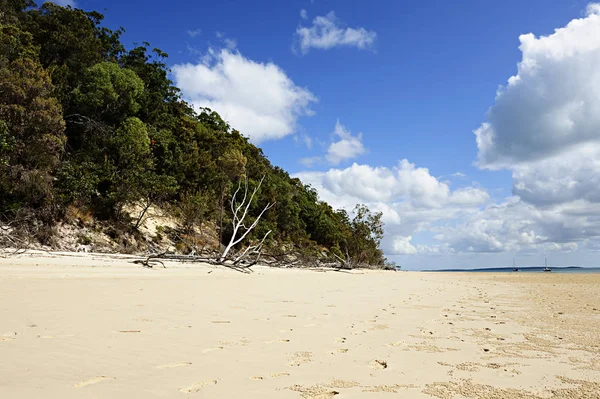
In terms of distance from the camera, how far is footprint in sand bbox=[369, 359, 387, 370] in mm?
2555

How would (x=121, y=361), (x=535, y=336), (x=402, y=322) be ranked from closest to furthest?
1. (x=121, y=361)
2. (x=535, y=336)
3. (x=402, y=322)

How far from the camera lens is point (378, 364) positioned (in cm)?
263

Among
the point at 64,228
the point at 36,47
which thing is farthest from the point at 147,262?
the point at 36,47

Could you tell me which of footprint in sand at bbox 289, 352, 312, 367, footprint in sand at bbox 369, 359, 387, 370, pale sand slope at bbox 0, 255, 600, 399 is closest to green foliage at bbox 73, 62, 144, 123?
pale sand slope at bbox 0, 255, 600, 399

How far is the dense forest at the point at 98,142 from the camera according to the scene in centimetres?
1407

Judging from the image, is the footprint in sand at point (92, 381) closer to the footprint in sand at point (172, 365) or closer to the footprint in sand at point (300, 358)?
the footprint in sand at point (172, 365)

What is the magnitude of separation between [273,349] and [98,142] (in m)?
19.2

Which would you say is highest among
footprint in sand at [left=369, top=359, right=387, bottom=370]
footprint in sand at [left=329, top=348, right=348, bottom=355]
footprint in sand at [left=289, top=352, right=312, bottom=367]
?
footprint in sand at [left=369, top=359, right=387, bottom=370]

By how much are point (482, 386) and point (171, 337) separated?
7.93ft

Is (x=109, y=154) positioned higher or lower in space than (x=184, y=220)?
higher

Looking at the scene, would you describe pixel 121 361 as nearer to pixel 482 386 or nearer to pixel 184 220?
A: pixel 482 386

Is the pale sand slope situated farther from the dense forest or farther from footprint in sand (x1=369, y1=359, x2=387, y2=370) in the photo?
the dense forest

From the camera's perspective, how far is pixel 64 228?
14648mm

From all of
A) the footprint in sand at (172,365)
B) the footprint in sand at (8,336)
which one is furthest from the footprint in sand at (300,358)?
the footprint in sand at (8,336)
